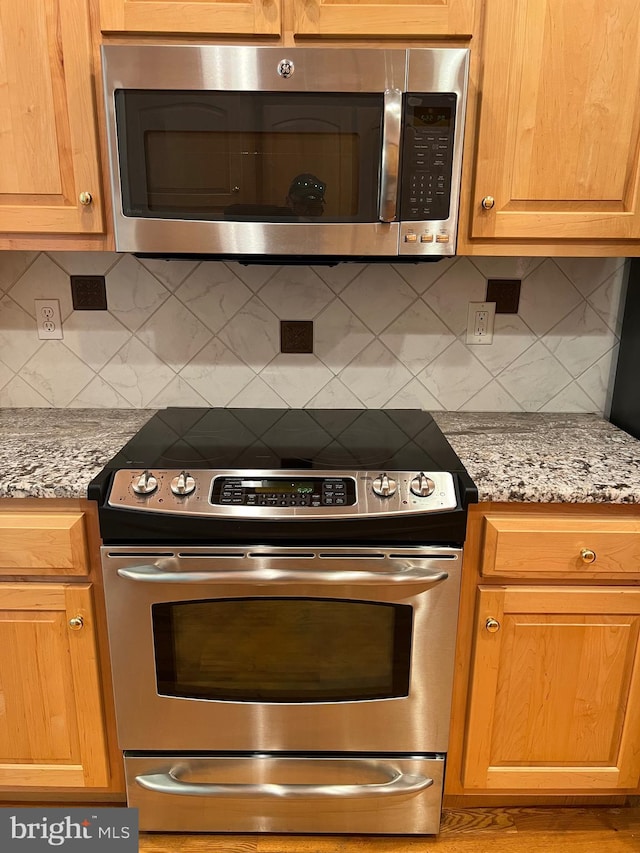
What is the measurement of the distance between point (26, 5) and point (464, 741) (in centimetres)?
189

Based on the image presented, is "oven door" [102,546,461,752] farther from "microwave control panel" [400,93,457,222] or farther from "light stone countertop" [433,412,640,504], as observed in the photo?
"microwave control panel" [400,93,457,222]

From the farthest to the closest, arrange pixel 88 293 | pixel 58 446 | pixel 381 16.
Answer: pixel 88 293 < pixel 58 446 < pixel 381 16

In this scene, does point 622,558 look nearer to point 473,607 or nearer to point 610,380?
point 473,607

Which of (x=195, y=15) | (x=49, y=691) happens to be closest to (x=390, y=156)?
(x=195, y=15)

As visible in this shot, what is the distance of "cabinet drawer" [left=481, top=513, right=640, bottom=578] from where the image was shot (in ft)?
4.32

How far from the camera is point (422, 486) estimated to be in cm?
129

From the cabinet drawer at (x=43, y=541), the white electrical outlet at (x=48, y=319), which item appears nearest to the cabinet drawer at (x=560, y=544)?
the cabinet drawer at (x=43, y=541)

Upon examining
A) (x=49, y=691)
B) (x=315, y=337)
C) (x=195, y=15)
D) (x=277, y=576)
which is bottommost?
(x=49, y=691)

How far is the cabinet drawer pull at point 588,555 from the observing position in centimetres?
131

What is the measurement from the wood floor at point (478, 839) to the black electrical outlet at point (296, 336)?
1259 mm

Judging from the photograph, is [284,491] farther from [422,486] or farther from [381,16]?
[381,16]

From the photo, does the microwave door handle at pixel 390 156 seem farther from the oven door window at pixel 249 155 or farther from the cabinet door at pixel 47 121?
the cabinet door at pixel 47 121

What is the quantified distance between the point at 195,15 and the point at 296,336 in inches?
31.6

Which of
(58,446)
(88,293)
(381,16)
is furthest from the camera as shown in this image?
(88,293)
